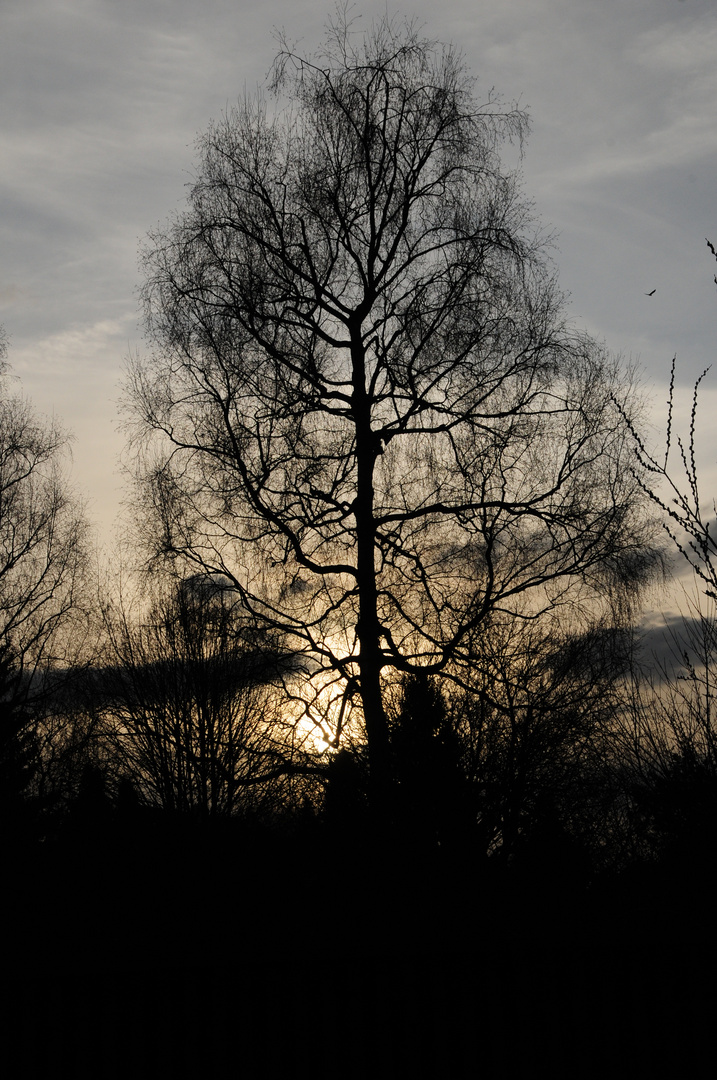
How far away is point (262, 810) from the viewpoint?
46.3 ft

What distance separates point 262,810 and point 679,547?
11.3m

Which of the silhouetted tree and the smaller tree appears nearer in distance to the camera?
the smaller tree

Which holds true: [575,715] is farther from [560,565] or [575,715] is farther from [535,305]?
[535,305]

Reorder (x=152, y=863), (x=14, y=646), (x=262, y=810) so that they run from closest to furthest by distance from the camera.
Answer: (x=152, y=863) → (x=262, y=810) → (x=14, y=646)

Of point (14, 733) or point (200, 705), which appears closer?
point (200, 705)

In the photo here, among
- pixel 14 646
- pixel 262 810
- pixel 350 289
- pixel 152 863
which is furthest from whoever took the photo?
pixel 14 646

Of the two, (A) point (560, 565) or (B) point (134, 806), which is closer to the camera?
(A) point (560, 565)

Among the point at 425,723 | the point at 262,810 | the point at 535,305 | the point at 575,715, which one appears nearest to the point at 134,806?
the point at 262,810

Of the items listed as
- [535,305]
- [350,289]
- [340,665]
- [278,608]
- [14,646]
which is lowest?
[340,665]

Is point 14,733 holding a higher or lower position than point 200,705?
higher

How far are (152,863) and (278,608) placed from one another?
369 centimetres

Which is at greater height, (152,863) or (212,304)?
(212,304)

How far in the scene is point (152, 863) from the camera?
1021cm

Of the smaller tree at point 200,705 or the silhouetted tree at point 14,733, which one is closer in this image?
the smaller tree at point 200,705
